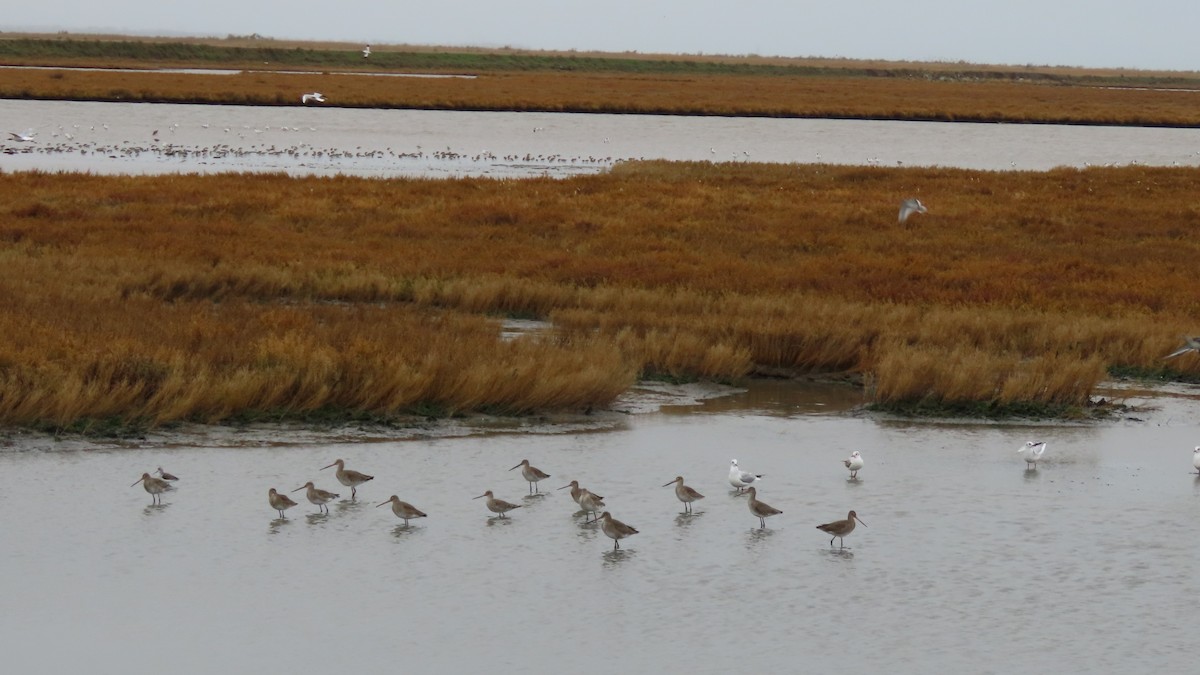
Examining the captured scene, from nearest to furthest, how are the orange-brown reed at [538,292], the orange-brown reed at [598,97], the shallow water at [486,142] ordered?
the orange-brown reed at [538,292], the shallow water at [486,142], the orange-brown reed at [598,97]

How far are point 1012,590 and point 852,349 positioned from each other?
754 cm

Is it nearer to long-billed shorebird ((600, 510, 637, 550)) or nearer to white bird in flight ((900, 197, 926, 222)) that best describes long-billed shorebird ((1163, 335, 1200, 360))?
long-billed shorebird ((600, 510, 637, 550))

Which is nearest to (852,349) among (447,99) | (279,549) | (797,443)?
(797,443)

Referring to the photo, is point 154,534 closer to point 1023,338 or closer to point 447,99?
point 1023,338

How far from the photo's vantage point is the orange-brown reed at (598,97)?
259 feet

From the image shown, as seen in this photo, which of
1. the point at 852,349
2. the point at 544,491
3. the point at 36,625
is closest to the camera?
the point at 36,625

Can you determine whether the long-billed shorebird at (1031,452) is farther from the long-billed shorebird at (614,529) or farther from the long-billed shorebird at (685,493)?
the long-billed shorebird at (614,529)

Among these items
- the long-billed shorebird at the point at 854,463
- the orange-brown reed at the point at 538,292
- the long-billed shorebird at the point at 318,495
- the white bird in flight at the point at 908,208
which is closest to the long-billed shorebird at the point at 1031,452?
the long-billed shorebird at the point at 854,463

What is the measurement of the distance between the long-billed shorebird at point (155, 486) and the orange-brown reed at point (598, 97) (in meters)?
67.5

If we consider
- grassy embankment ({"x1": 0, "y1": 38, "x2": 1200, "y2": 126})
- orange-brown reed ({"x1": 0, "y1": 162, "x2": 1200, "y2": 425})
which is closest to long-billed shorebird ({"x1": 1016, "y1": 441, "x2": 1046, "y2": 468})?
orange-brown reed ({"x1": 0, "y1": 162, "x2": 1200, "y2": 425})

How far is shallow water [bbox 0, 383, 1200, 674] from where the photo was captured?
876 centimetres

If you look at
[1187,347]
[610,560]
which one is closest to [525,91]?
[1187,347]

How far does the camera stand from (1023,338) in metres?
18.2

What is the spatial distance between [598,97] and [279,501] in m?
77.8
